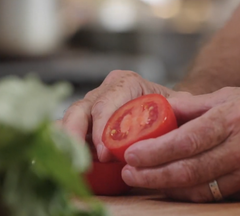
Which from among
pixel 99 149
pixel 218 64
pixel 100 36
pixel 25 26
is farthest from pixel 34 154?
pixel 100 36

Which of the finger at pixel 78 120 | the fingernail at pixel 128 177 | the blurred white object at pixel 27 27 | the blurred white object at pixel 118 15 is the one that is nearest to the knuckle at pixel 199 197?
the fingernail at pixel 128 177

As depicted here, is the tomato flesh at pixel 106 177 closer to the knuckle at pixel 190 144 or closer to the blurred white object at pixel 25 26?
the knuckle at pixel 190 144

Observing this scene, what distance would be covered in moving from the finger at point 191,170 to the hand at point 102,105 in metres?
0.10

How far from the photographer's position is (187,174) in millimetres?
1004

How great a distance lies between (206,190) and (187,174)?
6 cm

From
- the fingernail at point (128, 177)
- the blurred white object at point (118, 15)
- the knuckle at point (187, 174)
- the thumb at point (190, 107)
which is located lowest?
the knuckle at point (187, 174)

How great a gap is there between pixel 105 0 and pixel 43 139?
156 inches

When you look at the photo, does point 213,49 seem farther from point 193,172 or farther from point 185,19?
point 185,19

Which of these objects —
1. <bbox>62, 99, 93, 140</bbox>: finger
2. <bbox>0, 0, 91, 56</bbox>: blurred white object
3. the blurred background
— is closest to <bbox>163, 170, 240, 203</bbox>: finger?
<bbox>62, 99, 93, 140</bbox>: finger

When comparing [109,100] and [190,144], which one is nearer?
[190,144]

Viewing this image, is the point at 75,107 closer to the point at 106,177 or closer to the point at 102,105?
the point at 102,105

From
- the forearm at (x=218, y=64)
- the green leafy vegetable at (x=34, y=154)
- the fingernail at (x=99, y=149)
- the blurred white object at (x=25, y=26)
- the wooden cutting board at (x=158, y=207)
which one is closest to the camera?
the green leafy vegetable at (x=34, y=154)

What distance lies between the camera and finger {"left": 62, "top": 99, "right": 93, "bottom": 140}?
3.77 ft

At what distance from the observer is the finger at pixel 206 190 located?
40.6 inches
